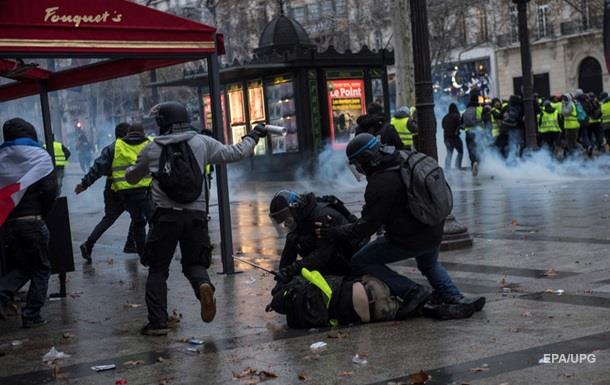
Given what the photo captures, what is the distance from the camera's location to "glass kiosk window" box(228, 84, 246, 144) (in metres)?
26.2

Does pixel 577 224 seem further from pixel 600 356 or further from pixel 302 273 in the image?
pixel 600 356

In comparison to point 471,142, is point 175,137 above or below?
above

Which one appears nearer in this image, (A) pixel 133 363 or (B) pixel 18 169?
(A) pixel 133 363

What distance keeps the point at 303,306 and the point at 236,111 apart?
19.7m

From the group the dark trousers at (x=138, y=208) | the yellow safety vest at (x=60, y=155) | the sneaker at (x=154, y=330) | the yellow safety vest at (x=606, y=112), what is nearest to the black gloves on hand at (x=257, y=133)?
the sneaker at (x=154, y=330)

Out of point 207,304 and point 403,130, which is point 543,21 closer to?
point 403,130

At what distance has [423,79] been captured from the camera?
10.9 meters

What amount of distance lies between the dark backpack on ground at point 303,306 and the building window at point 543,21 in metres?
50.9

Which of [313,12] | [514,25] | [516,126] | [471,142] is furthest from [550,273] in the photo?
[313,12]

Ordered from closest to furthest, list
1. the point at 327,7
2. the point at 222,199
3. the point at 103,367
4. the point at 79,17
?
the point at 103,367 → the point at 79,17 → the point at 222,199 → the point at 327,7

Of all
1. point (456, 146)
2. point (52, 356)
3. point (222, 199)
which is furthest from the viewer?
point (456, 146)

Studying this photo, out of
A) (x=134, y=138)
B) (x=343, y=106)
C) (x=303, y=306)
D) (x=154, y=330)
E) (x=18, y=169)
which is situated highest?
(x=343, y=106)

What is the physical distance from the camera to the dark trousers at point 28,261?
7838 millimetres

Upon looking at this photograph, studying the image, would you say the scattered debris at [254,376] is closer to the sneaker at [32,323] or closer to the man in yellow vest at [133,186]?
the sneaker at [32,323]
